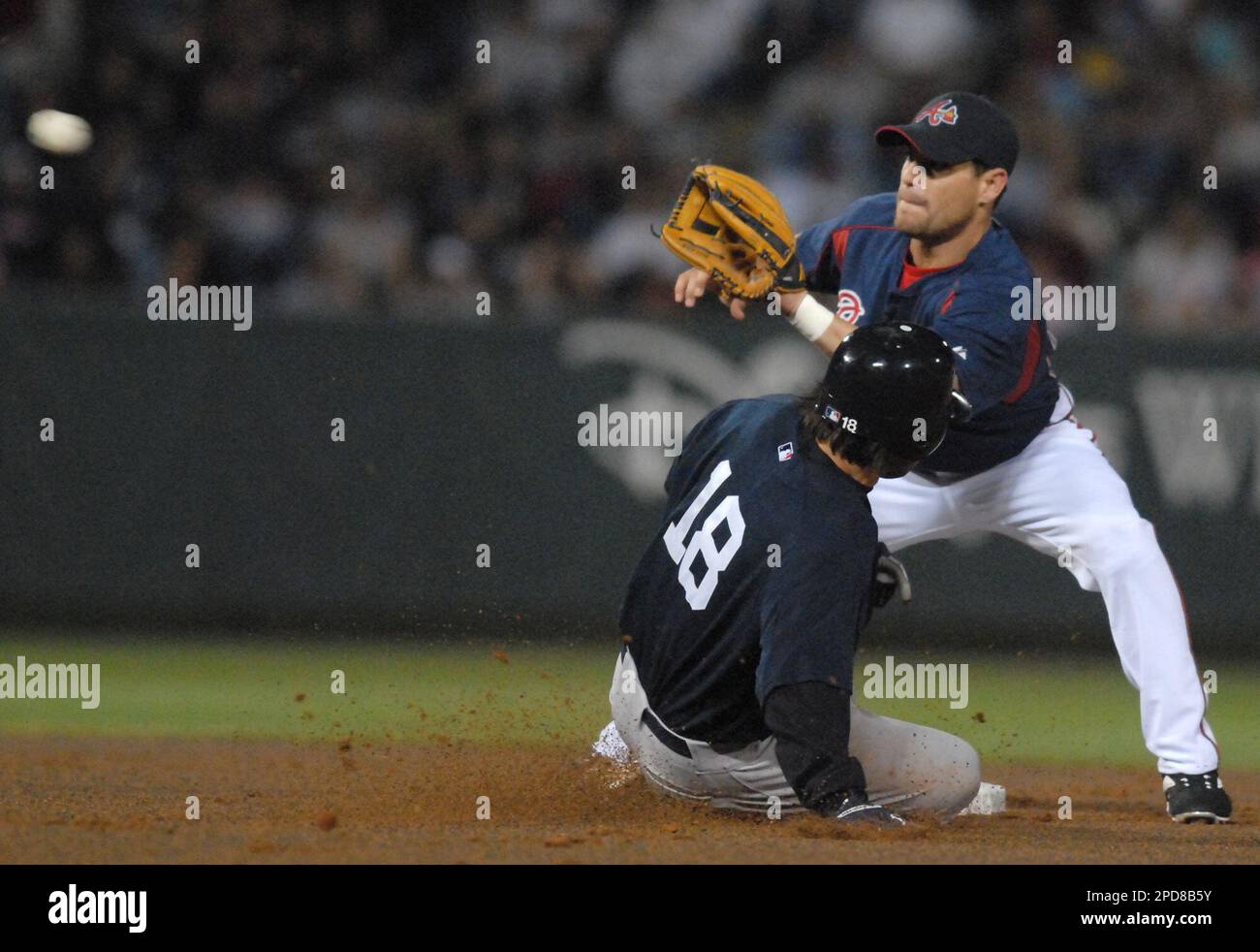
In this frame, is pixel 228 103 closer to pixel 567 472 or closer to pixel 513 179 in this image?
pixel 513 179

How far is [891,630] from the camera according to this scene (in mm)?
10000

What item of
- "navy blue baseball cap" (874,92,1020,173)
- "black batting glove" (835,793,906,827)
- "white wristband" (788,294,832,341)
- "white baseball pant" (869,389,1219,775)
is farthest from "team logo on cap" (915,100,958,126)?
"black batting glove" (835,793,906,827)

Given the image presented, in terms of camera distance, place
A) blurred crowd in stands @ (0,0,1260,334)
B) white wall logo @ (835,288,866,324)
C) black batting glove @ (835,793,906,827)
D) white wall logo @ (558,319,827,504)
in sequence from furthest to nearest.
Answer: blurred crowd in stands @ (0,0,1260,334) → white wall logo @ (558,319,827,504) → white wall logo @ (835,288,866,324) → black batting glove @ (835,793,906,827)

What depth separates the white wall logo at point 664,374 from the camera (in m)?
10.1

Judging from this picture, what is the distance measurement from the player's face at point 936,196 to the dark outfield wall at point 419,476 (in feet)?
14.2

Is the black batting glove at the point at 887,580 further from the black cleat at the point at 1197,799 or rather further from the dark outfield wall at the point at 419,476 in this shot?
the dark outfield wall at the point at 419,476

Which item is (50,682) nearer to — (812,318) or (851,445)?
(812,318)

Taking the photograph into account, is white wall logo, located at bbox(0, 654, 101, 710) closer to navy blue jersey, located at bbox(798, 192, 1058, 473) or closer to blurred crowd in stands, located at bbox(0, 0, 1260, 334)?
blurred crowd in stands, located at bbox(0, 0, 1260, 334)

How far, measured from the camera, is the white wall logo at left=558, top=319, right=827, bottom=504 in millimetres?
10117

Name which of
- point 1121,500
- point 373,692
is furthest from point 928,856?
point 373,692

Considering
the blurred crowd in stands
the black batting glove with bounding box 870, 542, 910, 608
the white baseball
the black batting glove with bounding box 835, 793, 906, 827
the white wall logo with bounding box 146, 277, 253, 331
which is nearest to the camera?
the black batting glove with bounding box 835, 793, 906, 827

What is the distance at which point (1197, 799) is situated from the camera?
544 centimetres

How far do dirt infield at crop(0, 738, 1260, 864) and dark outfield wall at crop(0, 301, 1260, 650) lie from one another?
297 centimetres

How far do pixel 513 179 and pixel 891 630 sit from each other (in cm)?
411
